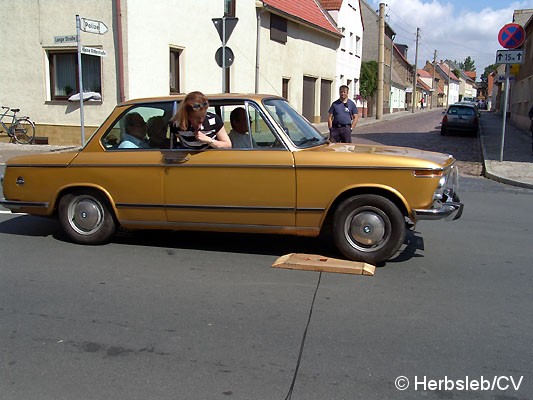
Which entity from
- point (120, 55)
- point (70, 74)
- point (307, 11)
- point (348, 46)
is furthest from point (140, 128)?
point (348, 46)

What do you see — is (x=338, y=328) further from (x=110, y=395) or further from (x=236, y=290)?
(x=110, y=395)

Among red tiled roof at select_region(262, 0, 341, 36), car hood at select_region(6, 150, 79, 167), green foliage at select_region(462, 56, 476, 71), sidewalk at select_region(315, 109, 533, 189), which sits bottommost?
sidewalk at select_region(315, 109, 533, 189)

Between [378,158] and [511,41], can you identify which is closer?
[378,158]

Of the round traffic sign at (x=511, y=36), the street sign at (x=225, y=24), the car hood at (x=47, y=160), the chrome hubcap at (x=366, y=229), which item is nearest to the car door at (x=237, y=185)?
the chrome hubcap at (x=366, y=229)

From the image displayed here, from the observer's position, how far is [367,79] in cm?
4216

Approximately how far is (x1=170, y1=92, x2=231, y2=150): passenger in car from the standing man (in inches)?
206

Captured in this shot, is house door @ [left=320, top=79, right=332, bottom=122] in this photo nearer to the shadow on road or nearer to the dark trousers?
the dark trousers

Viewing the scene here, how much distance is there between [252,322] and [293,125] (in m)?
2.42

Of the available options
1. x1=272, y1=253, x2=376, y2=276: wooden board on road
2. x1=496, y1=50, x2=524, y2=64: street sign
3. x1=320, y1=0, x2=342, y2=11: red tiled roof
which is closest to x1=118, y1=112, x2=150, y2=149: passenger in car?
x1=272, y1=253, x2=376, y2=276: wooden board on road

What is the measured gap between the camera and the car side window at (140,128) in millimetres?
5660

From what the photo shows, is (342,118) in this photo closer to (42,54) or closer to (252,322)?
(252,322)

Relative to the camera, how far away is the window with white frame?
15586mm

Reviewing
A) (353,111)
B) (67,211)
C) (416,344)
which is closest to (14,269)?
Result: (67,211)

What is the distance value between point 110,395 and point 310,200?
9.00 ft
